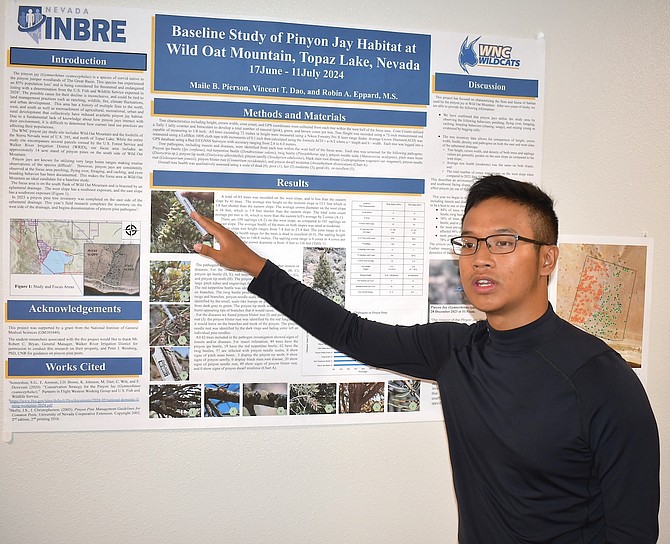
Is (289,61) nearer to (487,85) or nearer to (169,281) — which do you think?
(487,85)

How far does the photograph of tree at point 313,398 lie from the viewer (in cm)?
179

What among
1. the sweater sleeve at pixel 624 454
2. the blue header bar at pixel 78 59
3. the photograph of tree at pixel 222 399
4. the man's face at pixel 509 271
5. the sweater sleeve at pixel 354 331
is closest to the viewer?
the sweater sleeve at pixel 624 454

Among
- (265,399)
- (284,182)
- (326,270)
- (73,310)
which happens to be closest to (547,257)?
(326,270)

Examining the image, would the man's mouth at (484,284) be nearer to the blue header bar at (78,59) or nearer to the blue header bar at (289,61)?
the blue header bar at (289,61)

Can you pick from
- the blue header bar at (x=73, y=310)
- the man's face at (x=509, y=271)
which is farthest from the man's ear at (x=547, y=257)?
the blue header bar at (x=73, y=310)

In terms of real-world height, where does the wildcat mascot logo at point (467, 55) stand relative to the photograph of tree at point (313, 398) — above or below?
above

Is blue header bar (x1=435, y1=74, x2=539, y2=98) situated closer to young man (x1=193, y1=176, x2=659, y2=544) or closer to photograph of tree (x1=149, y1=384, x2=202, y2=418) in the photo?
young man (x1=193, y1=176, x2=659, y2=544)

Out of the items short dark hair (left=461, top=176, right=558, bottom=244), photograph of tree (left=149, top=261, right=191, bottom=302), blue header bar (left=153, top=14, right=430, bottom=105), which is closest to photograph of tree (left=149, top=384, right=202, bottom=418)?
photograph of tree (left=149, top=261, right=191, bottom=302)

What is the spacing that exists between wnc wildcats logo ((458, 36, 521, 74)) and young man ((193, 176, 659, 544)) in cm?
69

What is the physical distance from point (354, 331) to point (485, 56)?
1049 mm

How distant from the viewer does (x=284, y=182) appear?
1.77 metres

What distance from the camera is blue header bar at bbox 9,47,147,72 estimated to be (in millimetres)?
1644

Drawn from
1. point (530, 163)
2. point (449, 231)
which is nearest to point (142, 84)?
point (449, 231)

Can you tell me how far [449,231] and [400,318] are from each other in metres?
0.34
